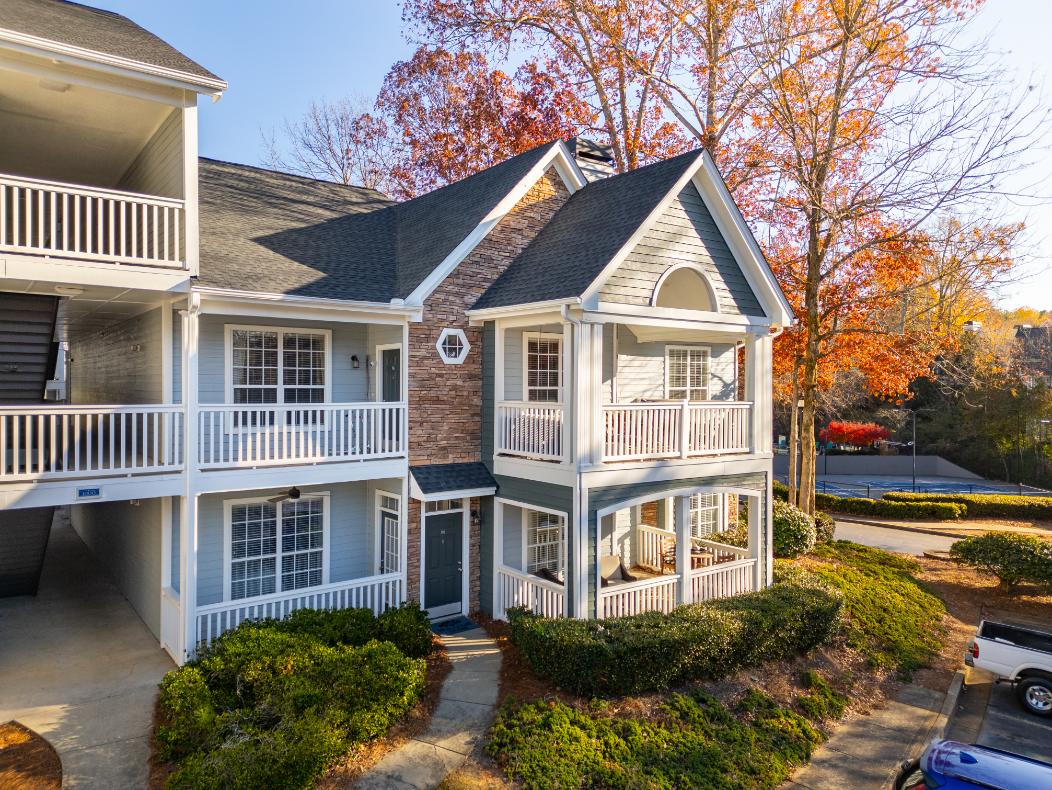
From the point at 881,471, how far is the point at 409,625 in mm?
45628

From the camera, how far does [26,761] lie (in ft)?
26.4

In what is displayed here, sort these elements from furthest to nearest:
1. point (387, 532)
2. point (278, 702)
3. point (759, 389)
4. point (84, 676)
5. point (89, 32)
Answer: point (759, 389), point (387, 532), point (89, 32), point (84, 676), point (278, 702)

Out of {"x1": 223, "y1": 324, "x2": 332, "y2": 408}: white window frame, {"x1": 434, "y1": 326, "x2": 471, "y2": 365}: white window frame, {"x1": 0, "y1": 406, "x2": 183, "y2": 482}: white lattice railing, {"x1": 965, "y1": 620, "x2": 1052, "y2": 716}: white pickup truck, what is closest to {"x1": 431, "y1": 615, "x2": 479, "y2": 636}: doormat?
{"x1": 223, "y1": 324, "x2": 332, "y2": 408}: white window frame

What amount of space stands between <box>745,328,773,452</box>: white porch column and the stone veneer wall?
550 cm

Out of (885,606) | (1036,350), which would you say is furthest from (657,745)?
(1036,350)

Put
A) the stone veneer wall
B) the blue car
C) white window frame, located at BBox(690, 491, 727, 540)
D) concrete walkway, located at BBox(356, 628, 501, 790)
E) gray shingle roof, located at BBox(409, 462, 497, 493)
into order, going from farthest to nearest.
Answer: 1. white window frame, located at BBox(690, 491, 727, 540)
2. the stone veneer wall
3. gray shingle roof, located at BBox(409, 462, 497, 493)
4. concrete walkway, located at BBox(356, 628, 501, 790)
5. the blue car

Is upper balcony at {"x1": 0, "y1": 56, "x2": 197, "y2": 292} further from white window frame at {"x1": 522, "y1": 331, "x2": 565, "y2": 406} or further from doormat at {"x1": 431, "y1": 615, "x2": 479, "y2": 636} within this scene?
doormat at {"x1": 431, "y1": 615, "x2": 479, "y2": 636}

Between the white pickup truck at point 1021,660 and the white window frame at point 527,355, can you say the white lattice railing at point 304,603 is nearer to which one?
the white window frame at point 527,355

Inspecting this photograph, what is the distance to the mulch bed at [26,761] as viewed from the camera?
25.1 ft

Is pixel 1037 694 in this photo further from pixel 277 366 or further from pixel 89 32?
pixel 89 32

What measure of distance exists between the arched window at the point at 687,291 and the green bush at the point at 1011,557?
34.6 ft

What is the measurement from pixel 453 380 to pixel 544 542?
399cm

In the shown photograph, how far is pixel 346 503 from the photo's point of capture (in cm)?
1362

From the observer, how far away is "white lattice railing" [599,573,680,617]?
12062 millimetres
